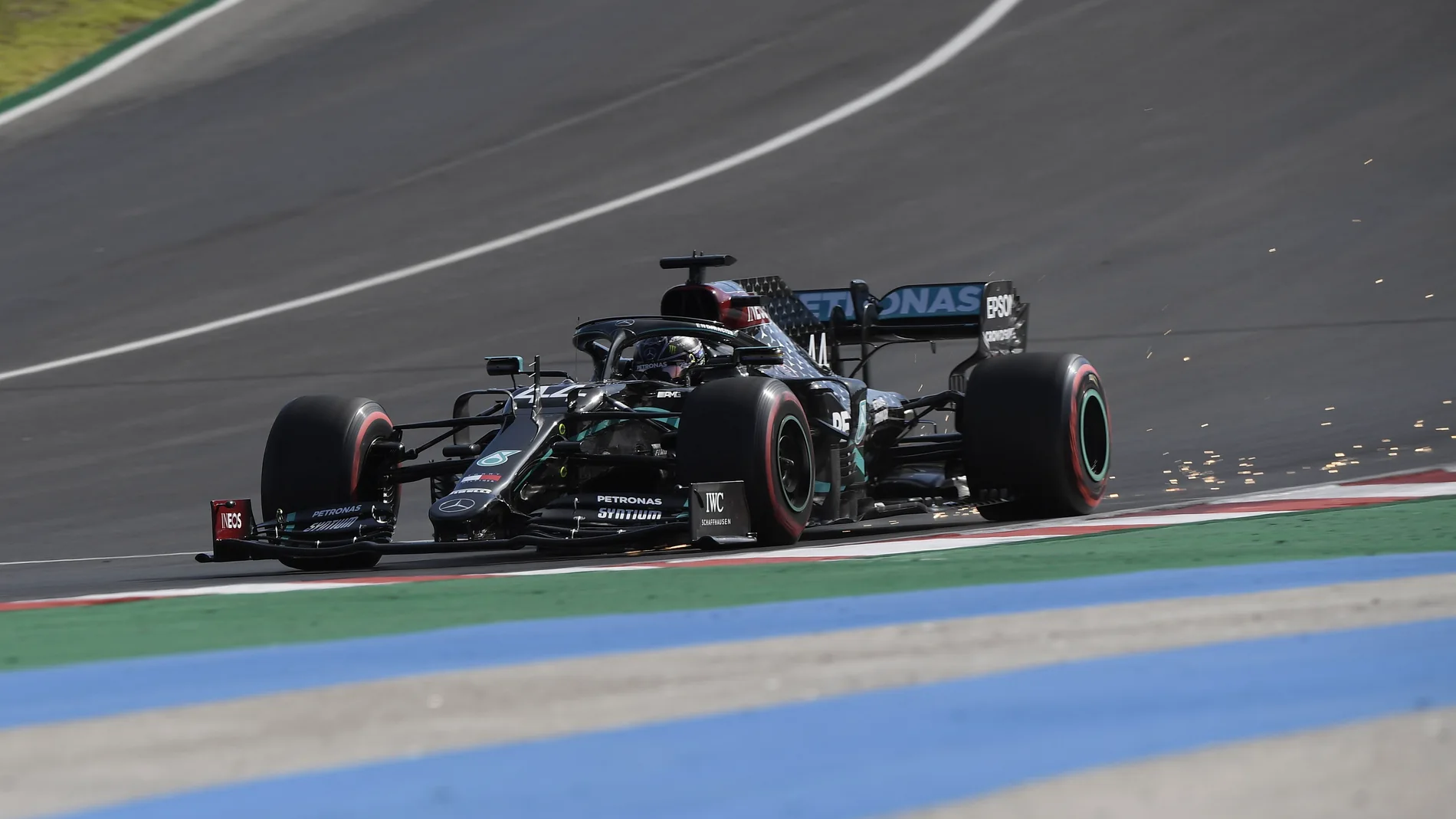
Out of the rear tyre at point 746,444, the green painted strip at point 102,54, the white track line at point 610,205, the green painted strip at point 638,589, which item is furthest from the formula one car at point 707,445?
the green painted strip at point 102,54

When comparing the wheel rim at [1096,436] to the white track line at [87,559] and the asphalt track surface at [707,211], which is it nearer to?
the asphalt track surface at [707,211]

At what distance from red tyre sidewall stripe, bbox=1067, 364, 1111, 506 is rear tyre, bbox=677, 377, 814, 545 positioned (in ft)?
6.29

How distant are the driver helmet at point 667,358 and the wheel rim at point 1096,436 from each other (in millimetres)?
2155

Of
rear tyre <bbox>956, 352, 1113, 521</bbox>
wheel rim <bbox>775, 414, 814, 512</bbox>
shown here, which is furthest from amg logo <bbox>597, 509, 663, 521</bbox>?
rear tyre <bbox>956, 352, 1113, 521</bbox>

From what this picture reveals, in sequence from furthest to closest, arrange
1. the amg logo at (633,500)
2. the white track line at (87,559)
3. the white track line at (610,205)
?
1. the white track line at (610,205)
2. the white track line at (87,559)
3. the amg logo at (633,500)

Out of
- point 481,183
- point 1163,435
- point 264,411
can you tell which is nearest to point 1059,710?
point 1163,435

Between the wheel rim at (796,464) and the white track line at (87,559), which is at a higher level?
the wheel rim at (796,464)

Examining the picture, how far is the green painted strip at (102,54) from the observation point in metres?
23.4

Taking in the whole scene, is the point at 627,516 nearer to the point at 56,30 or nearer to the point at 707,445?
the point at 707,445

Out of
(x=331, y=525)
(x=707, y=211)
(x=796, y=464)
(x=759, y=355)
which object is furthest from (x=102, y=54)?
(x=796, y=464)

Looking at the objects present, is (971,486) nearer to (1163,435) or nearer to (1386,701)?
(1163,435)

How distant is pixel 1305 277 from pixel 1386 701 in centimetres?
1368

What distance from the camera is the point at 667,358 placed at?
1066cm

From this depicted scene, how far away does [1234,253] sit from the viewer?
18062 millimetres
